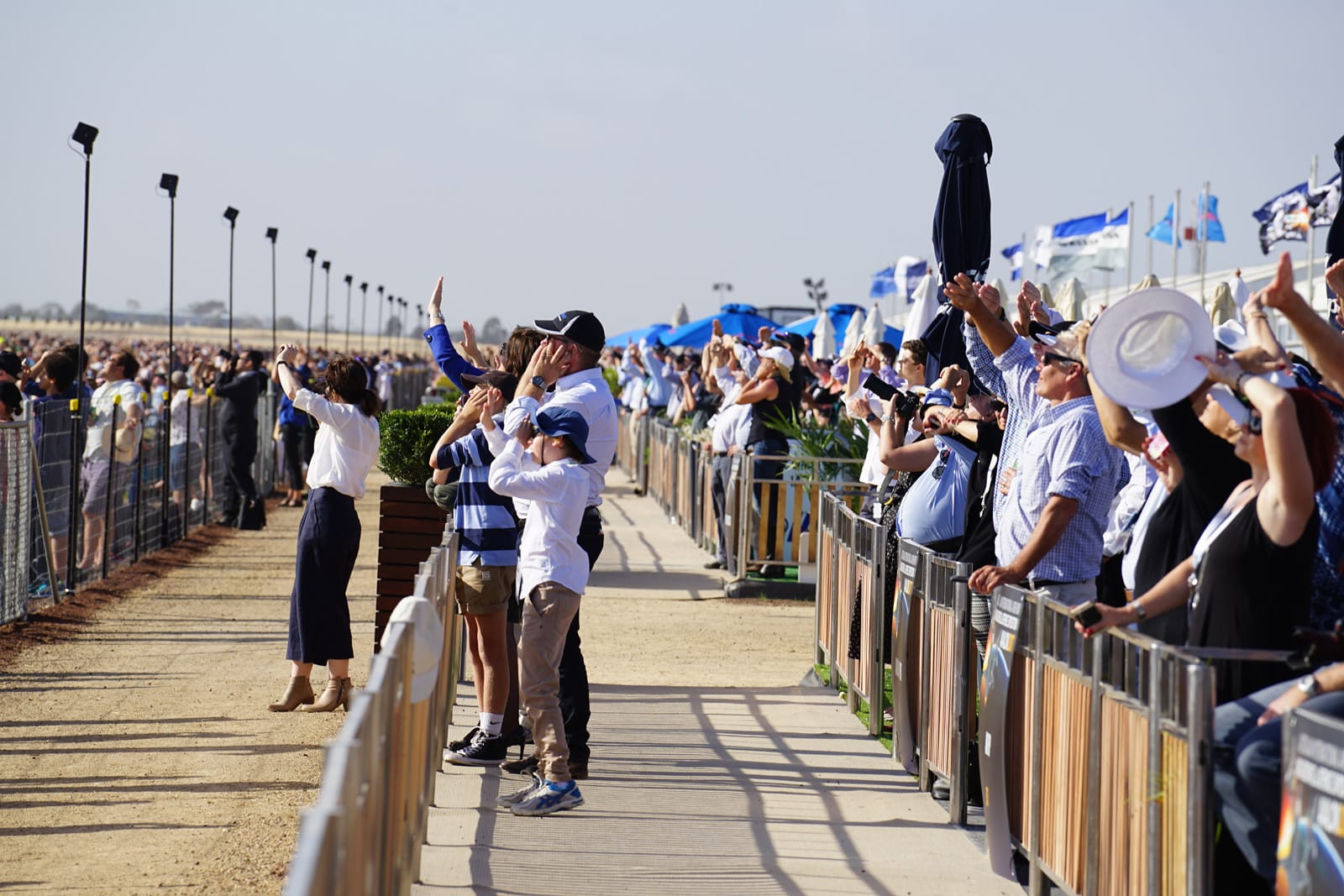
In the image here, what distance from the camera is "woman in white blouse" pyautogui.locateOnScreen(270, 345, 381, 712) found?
889cm

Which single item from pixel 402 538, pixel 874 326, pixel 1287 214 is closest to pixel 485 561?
pixel 402 538

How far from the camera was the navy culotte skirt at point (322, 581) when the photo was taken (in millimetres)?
8891

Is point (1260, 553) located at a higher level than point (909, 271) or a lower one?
lower

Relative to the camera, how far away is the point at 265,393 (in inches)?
960

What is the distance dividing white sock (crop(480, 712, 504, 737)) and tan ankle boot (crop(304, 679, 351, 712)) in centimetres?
162

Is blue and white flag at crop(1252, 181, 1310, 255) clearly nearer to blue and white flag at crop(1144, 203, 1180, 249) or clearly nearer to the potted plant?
blue and white flag at crop(1144, 203, 1180, 249)

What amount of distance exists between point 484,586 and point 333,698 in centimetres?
199

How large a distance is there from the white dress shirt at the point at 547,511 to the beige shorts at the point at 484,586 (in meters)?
0.85

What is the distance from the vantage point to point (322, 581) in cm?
895

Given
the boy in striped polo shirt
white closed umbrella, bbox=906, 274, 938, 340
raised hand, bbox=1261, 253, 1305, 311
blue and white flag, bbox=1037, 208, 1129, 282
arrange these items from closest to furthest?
raised hand, bbox=1261, 253, 1305, 311 < the boy in striped polo shirt < white closed umbrella, bbox=906, 274, 938, 340 < blue and white flag, bbox=1037, 208, 1129, 282

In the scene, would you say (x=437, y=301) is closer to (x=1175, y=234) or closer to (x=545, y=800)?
(x=545, y=800)

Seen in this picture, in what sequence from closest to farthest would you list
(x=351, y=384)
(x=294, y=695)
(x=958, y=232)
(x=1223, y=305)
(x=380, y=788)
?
1. (x=380, y=788)
2. (x=351, y=384)
3. (x=294, y=695)
4. (x=958, y=232)
5. (x=1223, y=305)

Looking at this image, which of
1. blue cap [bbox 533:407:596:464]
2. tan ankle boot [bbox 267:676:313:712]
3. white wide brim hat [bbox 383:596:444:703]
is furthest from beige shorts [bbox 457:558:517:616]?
white wide brim hat [bbox 383:596:444:703]

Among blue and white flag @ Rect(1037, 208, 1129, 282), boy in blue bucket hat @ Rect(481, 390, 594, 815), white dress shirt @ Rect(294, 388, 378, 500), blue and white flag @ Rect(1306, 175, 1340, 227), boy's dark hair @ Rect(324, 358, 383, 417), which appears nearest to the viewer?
boy in blue bucket hat @ Rect(481, 390, 594, 815)
